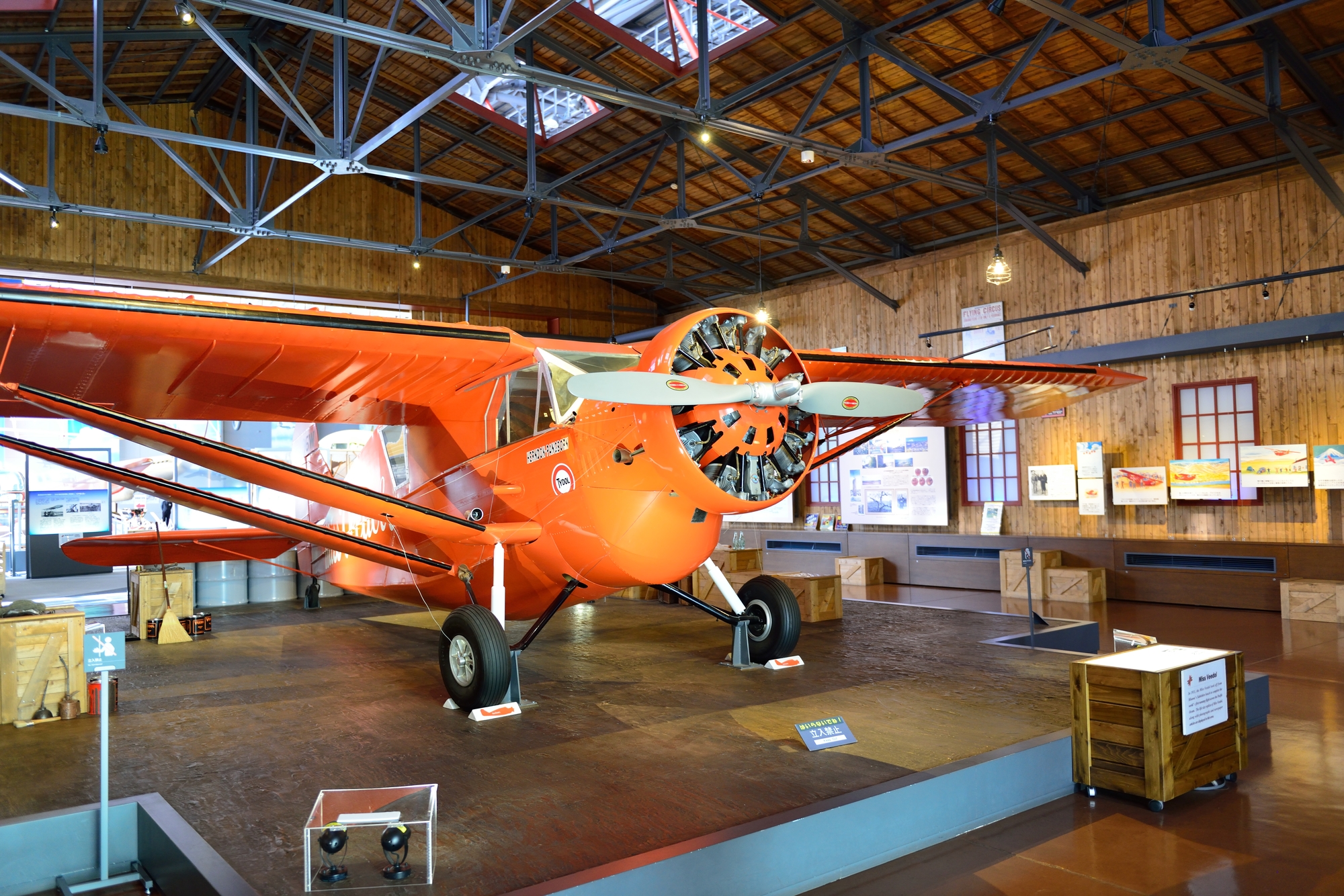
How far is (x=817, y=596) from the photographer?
29.1ft

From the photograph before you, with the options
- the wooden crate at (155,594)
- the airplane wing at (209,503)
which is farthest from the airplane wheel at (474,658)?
the wooden crate at (155,594)

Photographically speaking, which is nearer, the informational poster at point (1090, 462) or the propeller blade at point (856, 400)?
the propeller blade at point (856, 400)

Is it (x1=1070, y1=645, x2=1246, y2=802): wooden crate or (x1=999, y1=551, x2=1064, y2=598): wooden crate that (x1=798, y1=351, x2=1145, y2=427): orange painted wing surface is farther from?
(x1=999, y1=551, x2=1064, y2=598): wooden crate

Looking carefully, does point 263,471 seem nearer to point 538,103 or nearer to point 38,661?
point 38,661

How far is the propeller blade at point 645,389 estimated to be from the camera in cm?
434

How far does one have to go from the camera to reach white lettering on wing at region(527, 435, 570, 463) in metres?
5.44

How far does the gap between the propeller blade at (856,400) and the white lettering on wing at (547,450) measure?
1586mm

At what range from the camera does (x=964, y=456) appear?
15008 millimetres

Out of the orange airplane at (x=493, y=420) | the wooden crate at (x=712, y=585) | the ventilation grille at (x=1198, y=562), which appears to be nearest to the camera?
the orange airplane at (x=493, y=420)

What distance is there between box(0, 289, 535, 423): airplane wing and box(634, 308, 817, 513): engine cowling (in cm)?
142

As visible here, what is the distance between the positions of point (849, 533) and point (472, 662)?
11.6 meters

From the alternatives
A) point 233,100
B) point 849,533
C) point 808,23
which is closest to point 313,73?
point 233,100

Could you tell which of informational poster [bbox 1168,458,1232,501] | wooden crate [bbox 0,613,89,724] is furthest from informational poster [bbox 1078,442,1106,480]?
wooden crate [bbox 0,613,89,724]

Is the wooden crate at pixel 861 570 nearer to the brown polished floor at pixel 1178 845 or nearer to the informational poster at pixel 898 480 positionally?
the informational poster at pixel 898 480
